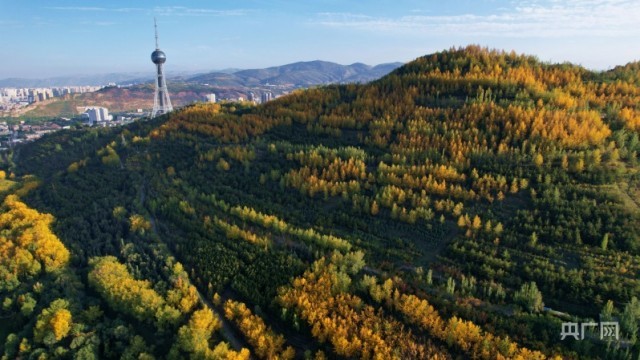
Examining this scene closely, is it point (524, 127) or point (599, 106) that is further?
point (599, 106)

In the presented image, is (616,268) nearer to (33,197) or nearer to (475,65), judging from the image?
(475,65)

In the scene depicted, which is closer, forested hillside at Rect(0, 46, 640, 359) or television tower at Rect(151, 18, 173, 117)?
forested hillside at Rect(0, 46, 640, 359)

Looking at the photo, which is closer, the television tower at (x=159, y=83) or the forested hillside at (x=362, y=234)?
the forested hillside at (x=362, y=234)

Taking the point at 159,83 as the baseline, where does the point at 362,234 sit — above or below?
below

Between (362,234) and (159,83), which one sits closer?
(362,234)

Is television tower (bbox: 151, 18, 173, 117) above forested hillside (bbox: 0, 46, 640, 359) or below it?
above

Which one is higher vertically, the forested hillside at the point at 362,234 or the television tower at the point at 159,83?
the television tower at the point at 159,83

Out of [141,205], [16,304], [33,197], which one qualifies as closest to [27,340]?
[16,304]

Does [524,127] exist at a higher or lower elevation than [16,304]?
higher
